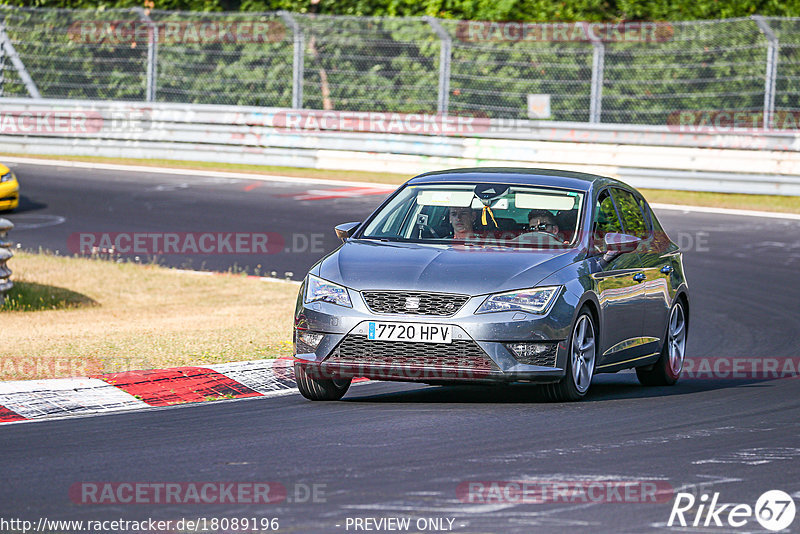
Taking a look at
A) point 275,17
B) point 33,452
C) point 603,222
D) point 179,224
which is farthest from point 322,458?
point 275,17

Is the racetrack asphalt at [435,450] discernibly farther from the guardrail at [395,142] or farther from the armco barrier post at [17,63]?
the armco barrier post at [17,63]

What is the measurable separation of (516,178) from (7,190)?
13.0 m

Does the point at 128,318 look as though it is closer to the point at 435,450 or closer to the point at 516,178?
the point at 516,178

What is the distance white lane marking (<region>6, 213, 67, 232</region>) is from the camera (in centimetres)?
1984

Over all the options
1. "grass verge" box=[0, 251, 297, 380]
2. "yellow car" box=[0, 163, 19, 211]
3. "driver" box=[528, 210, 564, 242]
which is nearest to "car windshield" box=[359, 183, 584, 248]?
"driver" box=[528, 210, 564, 242]

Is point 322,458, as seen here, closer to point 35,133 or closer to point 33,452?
point 33,452

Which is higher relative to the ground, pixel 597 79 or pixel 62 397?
pixel 597 79

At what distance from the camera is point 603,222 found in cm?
985

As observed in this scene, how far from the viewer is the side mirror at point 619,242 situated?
9.34m

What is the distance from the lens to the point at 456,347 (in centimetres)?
833

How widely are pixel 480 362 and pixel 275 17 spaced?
Result: 18.8 m

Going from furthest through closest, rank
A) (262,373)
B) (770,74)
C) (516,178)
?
(770,74) < (262,373) < (516,178)

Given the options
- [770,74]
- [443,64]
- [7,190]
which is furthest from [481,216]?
[443,64]

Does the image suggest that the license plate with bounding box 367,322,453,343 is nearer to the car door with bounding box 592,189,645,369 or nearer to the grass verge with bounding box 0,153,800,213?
the car door with bounding box 592,189,645,369
